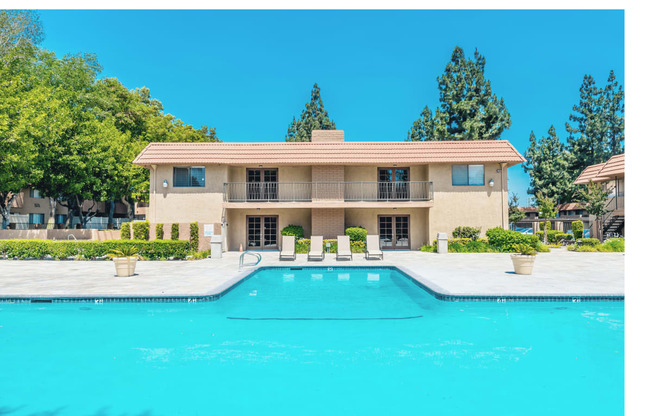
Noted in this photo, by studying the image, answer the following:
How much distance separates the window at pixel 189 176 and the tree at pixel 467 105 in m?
23.8

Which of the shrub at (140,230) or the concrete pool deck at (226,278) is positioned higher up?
the shrub at (140,230)

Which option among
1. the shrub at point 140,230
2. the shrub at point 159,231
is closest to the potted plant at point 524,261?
the shrub at point 159,231

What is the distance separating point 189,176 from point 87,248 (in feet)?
22.0

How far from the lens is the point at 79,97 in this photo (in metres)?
31.1

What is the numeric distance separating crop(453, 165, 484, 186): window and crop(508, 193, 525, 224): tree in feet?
30.0

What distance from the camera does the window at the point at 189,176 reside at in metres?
22.1

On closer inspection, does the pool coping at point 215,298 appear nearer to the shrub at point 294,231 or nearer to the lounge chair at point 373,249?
the lounge chair at point 373,249

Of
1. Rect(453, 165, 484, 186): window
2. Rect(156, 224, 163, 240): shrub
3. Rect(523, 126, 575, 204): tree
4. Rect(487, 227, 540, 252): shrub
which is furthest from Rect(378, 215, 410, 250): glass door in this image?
Rect(523, 126, 575, 204): tree

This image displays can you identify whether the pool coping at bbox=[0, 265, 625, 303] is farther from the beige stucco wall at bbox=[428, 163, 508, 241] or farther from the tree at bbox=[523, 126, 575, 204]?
the tree at bbox=[523, 126, 575, 204]

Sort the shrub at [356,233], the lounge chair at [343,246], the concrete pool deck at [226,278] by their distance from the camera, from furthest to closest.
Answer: the shrub at [356,233]
the lounge chair at [343,246]
the concrete pool deck at [226,278]

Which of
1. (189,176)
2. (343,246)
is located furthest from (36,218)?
(343,246)

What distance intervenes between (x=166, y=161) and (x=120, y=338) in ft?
52.8

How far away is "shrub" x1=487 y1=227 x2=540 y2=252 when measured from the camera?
66.1ft

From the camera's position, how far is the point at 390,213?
23.0 meters
